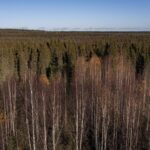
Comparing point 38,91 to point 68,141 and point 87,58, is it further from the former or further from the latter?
point 87,58

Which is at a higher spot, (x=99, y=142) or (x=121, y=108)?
(x=121, y=108)

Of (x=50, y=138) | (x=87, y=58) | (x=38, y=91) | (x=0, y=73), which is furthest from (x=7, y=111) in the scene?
(x=87, y=58)

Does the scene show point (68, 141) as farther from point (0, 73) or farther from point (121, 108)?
point (0, 73)

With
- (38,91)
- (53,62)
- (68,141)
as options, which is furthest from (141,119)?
(53,62)

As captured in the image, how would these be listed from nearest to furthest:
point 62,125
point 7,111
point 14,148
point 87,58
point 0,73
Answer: point 14,148
point 62,125
point 7,111
point 0,73
point 87,58

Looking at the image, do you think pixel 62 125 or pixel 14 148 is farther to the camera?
pixel 62 125

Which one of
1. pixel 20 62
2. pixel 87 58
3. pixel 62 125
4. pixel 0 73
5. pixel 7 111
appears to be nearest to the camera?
pixel 62 125
